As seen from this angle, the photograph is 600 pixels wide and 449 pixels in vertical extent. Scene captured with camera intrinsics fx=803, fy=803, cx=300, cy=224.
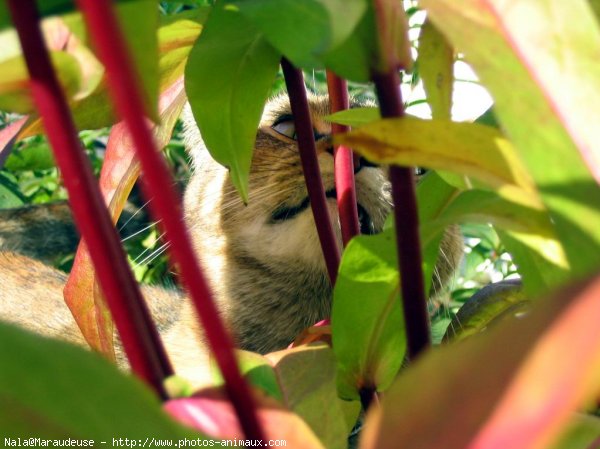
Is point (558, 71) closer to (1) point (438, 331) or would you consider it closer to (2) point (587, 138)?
(2) point (587, 138)

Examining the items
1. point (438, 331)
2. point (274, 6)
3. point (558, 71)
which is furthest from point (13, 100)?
point (438, 331)

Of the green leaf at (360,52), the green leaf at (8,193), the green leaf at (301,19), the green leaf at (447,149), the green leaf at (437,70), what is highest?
the green leaf at (301,19)

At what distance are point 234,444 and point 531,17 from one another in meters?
0.20

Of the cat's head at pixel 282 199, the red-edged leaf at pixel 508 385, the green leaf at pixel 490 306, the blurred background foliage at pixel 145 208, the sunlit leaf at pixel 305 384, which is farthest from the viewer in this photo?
the blurred background foliage at pixel 145 208

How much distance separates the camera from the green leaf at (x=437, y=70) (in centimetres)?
40

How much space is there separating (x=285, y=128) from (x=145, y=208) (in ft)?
3.28

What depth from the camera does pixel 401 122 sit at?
33 cm

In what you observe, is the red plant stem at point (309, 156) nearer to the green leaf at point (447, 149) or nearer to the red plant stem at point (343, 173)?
the red plant stem at point (343, 173)

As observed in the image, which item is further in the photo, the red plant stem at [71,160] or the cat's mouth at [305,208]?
the cat's mouth at [305,208]

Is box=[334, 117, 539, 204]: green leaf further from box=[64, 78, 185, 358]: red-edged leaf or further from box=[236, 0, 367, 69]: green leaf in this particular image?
box=[64, 78, 185, 358]: red-edged leaf

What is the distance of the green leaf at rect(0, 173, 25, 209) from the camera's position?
2.07m

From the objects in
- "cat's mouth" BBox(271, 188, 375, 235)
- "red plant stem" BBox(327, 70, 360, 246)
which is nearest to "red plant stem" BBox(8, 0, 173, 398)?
"red plant stem" BBox(327, 70, 360, 246)

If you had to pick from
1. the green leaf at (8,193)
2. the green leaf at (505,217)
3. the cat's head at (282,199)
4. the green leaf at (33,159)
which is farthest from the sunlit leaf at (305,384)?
the green leaf at (8,193)

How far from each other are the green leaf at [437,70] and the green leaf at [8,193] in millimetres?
1829
